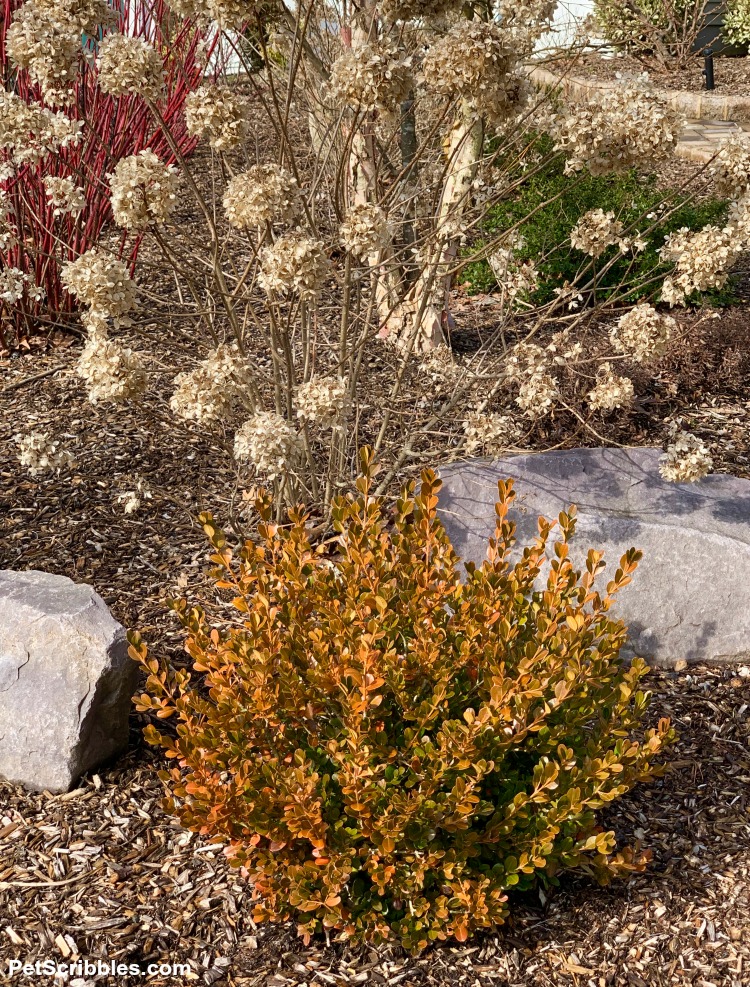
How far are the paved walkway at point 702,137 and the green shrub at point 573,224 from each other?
5.39 feet

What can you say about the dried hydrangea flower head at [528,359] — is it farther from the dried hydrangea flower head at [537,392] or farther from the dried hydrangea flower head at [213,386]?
the dried hydrangea flower head at [213,386]

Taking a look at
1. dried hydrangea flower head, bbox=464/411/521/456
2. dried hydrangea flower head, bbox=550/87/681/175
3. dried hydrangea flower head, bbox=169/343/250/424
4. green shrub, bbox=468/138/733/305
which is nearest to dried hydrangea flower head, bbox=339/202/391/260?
dried hydrangea flower head, bbox=169/343/250/424

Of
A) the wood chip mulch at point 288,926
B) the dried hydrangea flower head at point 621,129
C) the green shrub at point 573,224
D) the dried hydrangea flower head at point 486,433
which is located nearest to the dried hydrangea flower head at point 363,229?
the dried hydrangea flower head at point 621,129

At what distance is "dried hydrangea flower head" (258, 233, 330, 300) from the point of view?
2.22 metres

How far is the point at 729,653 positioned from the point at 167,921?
1.83m

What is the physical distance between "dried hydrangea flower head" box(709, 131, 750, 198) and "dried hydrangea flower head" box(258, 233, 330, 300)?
3.68ft

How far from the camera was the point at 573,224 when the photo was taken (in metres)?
5.35

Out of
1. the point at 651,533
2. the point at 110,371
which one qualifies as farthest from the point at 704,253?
the point at 110,371

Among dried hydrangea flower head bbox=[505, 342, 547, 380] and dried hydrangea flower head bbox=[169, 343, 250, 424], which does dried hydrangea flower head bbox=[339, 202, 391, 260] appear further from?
dried hydrangea flower head bbox=[505, 342, 547, 380]

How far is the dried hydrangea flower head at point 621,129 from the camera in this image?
2438 mm

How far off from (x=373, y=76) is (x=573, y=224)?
3.35m

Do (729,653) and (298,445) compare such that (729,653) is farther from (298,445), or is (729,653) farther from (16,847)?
(16,847)

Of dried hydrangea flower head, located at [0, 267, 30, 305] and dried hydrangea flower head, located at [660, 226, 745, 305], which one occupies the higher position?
dried hydrangea flower head, located at [660, 226, 745, 305]

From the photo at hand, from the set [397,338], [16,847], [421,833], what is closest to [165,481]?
[397,338]
